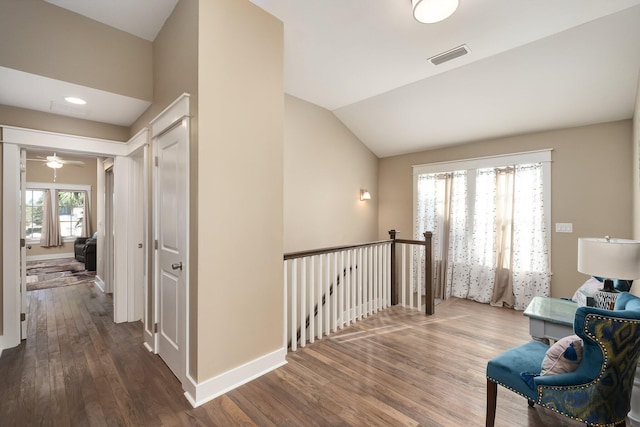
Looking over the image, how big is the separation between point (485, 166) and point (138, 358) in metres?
5.36

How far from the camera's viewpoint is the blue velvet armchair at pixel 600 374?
1332 millimetres

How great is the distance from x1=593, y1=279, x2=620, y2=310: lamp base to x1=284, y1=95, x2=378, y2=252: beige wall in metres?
3.22

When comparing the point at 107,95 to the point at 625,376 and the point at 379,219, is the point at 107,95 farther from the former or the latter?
the point at 379,219

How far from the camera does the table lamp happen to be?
5.88 feet

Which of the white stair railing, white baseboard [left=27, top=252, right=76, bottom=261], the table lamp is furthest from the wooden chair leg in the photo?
white baseboard [left=27, top=252, right=76, bottom=261]

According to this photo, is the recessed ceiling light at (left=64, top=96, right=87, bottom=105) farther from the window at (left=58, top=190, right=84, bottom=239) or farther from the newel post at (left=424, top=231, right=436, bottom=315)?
the window at (left=58, top=190, right=84, bottom=239)

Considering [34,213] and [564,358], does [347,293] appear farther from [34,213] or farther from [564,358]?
[34,213]

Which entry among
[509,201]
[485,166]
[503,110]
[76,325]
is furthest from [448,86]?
[76,325]

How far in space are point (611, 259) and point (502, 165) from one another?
2992 mm

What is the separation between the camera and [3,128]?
2820mm

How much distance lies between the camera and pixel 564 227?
12.9 feet

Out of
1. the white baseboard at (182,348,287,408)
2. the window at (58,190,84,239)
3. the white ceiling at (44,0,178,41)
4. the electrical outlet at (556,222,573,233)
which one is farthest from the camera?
the window at (58,190,84,239)

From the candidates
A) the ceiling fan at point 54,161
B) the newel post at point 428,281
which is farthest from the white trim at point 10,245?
the newel post at point 428,281

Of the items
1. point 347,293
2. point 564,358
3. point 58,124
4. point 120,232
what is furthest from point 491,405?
point 58,124
